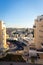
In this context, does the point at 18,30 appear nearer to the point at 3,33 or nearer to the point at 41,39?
the point at 3,33

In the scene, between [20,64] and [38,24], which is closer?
[20,64]

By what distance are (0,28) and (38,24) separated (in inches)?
129

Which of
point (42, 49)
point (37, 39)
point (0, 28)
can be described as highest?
point (0, 28)

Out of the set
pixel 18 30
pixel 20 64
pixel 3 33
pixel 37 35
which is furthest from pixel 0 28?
pixel 18 30

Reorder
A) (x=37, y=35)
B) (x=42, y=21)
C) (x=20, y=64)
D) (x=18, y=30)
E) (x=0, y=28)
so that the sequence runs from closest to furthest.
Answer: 1. (x=20, y=64)
2. (x=42, y=21)
3. (x=37, y=35)
4. (x=0, y=28)
5. (x=18, y=30)

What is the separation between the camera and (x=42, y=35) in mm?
6230

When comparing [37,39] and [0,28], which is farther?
[0,28]

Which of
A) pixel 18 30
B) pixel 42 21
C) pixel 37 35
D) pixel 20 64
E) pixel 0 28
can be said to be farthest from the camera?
pixel 18 30

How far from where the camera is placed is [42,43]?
6.29 metres

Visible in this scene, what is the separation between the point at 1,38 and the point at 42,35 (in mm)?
3620

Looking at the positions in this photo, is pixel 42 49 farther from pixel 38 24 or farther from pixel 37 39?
pixel 38 24

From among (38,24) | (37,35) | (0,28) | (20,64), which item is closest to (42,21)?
(38,24)

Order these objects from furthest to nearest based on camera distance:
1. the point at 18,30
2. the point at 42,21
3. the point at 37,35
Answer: the point at 18,30 → the point at 37,35 → the point at 42,21

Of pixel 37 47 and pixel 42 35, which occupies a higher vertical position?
pixel 42 35
